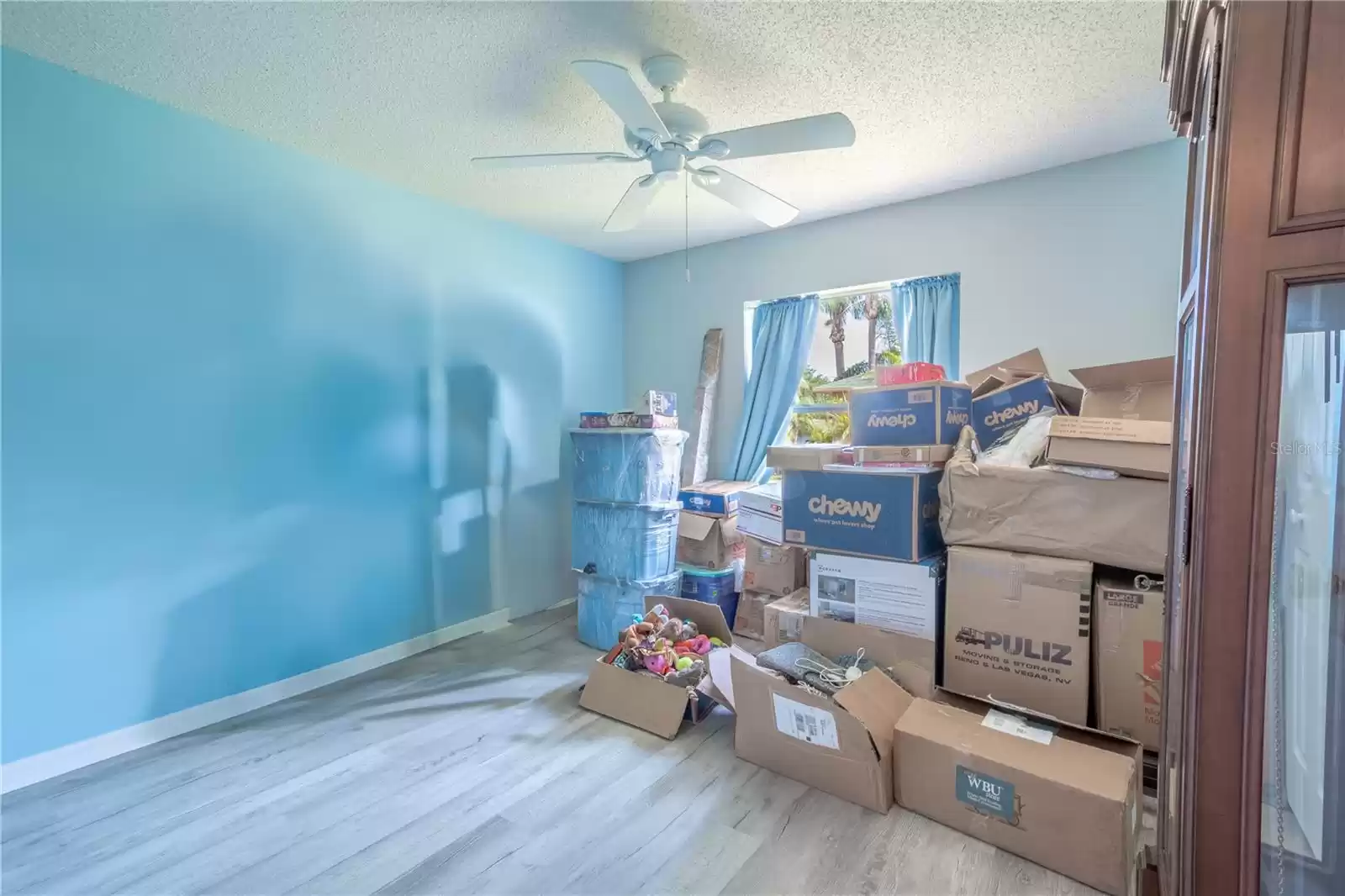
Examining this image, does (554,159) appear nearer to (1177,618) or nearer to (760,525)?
(760,525)

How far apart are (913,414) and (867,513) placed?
0.46 metres

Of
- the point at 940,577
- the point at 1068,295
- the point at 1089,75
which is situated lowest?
the point at 940,577

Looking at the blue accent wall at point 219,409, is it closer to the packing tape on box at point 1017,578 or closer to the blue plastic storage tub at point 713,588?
the blue plastic storage tub at point 713,588

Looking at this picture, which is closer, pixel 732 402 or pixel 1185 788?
pixel 1185 788

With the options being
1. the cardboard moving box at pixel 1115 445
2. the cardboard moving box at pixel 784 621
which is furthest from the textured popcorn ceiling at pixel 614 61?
the cardboard moving box at pixel 784 621

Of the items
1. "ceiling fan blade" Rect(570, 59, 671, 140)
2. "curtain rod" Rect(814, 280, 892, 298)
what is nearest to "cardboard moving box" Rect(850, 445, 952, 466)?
"curtain rod" Rect(814, 280, 892, 298)

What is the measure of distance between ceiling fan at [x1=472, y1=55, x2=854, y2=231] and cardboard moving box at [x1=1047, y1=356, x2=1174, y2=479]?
121 cm

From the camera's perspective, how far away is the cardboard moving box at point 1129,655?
197 cm

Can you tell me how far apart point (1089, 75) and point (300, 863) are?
3516 mm

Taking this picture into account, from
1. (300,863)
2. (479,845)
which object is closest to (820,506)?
(479,845)

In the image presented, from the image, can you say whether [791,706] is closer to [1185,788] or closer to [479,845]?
[479,845]

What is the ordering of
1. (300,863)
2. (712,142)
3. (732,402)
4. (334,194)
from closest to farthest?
1. (300,863)
2. (712,142)
3. (334,194)
4. (732,402)

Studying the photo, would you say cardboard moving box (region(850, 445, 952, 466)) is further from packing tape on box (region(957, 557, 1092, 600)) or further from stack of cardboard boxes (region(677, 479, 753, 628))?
stack of cardboard boxes (region(677, 479, 753, 628))

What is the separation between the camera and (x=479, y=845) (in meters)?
1.78
